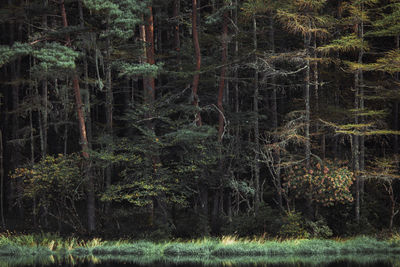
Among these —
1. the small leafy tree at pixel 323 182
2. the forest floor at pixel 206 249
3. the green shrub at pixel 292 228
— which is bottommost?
the forest floor at pixel 206 249

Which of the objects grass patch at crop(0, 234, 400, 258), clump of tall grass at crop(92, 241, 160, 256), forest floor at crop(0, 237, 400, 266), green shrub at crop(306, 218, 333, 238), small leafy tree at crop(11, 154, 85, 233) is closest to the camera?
forest floor at crop(0, 237, 400, 266)

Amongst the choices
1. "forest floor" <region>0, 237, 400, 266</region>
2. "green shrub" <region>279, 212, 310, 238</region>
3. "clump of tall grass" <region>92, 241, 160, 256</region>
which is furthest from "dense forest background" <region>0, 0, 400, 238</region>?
"forest floor" <region>0, 237, 400, 266</region>

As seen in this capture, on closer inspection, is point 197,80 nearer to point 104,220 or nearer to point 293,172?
point 293,172

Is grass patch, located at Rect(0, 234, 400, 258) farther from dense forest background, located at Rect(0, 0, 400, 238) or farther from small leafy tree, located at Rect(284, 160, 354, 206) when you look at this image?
small leafy tree, located at Rect(284, 160, 354, 206)

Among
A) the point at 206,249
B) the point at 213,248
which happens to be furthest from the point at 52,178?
the point at 213,248

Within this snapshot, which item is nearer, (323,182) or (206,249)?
(206,249)

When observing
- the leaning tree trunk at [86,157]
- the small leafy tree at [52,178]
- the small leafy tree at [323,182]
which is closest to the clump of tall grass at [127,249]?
the leaning tree trunk at [86,157]

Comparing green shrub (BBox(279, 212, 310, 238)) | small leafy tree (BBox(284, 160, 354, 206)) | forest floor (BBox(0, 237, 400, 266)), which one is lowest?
forest floor (BBox(0, 237, 400, 266))

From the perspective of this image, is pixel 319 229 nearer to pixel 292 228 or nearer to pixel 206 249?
pixel 292 228

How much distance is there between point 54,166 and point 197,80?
6647mm

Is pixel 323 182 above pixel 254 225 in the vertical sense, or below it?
above

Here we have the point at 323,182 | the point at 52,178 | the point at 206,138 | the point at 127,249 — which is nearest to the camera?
the point at 127,249

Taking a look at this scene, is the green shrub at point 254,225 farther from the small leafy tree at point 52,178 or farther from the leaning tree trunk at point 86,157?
the small leafy tree at point 52,178

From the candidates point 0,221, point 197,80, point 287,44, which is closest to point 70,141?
point 0,221
